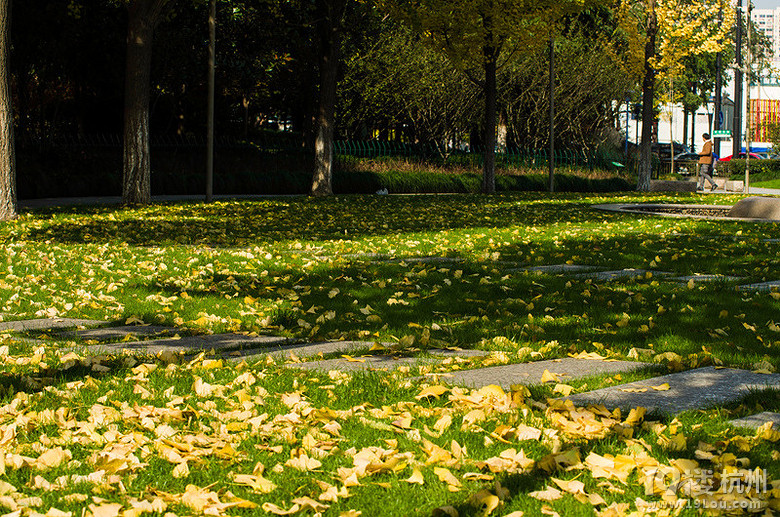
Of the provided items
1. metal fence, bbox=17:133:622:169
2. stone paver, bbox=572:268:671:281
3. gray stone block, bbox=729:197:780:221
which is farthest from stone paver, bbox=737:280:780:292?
metal fence, bbox=17:133:622:169

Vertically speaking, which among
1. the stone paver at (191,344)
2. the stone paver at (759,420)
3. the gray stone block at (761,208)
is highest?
the gray stone block at (761,208)

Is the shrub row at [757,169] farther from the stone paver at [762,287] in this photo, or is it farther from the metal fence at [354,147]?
the stone paver at [762,287]

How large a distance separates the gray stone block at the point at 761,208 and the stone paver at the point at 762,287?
9.26 m

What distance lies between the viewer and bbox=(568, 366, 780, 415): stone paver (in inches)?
148

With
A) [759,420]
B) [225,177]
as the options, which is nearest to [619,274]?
[759,420]

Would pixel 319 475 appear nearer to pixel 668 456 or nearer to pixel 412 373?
pixel 668 456

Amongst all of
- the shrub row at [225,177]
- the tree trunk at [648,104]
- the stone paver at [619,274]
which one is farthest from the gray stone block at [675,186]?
the stone paver at [619,274]

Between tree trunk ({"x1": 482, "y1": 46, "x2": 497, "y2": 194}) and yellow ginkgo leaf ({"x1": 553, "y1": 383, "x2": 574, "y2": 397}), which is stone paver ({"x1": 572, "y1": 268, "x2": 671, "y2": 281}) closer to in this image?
yellow ginkgo leaf ({"x1": 553, "y1": 383, "x2": 574, "y2": 397})

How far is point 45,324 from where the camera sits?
624cm

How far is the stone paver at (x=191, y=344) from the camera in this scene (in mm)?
5270

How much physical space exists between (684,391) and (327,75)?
66.1ft

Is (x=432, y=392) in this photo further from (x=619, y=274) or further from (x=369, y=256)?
A: (x=369, y=256)

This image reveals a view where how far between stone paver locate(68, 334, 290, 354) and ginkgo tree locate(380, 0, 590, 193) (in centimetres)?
2054

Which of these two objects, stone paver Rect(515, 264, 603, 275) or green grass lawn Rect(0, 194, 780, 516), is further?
stone paver Rect(515, 264, 603, 275)
